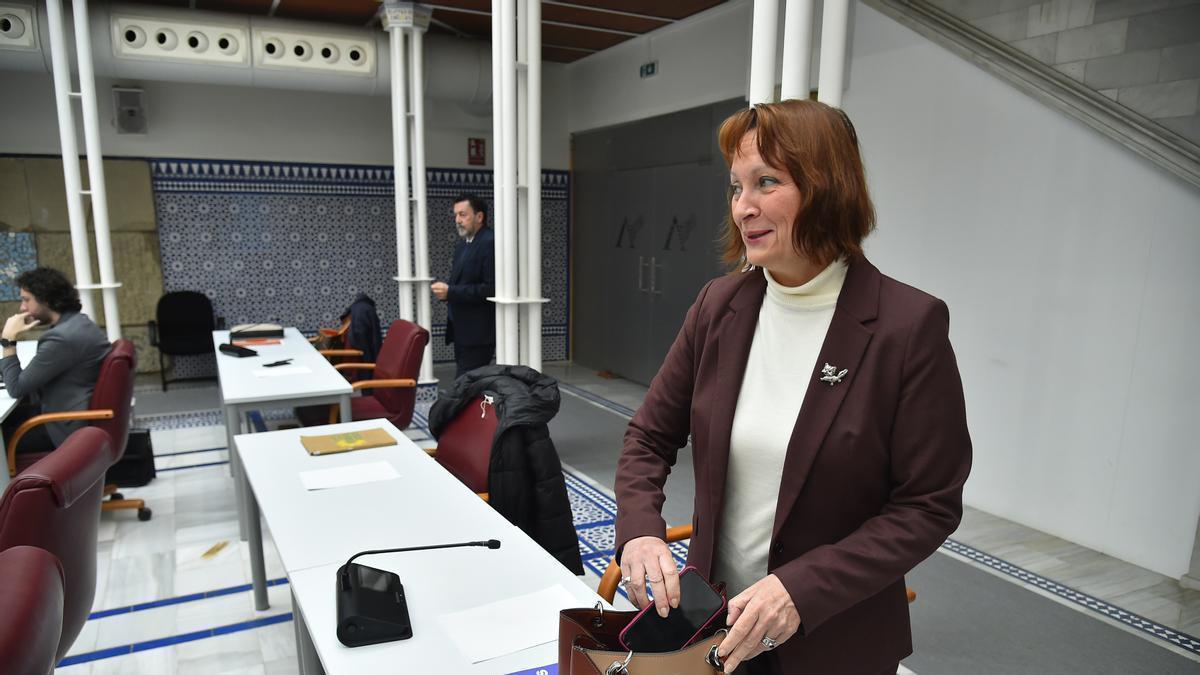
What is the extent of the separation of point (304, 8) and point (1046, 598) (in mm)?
6799

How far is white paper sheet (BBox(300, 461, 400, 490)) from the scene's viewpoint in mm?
2498

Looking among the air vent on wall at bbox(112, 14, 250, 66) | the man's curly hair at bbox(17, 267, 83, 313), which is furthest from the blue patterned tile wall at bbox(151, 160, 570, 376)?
the man's curly hair at bbox(17, 267, 83, 313)

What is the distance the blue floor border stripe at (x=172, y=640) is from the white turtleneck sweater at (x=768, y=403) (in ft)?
8.29

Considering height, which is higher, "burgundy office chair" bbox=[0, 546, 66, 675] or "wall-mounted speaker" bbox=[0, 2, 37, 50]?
"wall-mounted speaker" bbox=[0, 2, 37, 50]

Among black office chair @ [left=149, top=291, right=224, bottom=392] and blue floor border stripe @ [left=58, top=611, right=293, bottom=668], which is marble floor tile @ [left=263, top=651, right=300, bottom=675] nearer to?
blue floor border stripe @ [left=58, top=611, right=293, bottom=668]

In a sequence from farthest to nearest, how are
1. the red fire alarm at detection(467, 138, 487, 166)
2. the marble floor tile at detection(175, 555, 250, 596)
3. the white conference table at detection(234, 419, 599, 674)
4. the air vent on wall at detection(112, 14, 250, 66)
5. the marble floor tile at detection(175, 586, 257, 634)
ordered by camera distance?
the red fire alarm at detection(467, 138, 487, 166), the air vent on wall at detection(112, 14, 250, 66), the marble floor tile at detection(175, 555, 250, 596), the marble floor tile at detection(175, 586, 257, 634), the white conference table at detection(234, 419, 599, 674)

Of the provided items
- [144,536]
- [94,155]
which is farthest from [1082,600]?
[94,155]

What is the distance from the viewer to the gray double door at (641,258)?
6965 mm

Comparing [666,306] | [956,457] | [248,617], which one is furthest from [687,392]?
[666,306]

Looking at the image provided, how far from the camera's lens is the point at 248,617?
10.5 ft

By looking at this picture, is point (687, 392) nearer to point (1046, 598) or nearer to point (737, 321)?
point (737, 321)

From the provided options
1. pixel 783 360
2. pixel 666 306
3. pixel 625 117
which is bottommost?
pixel 666 306

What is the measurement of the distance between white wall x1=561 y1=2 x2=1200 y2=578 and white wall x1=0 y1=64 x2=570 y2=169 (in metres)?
4.97

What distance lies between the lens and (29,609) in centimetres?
127
